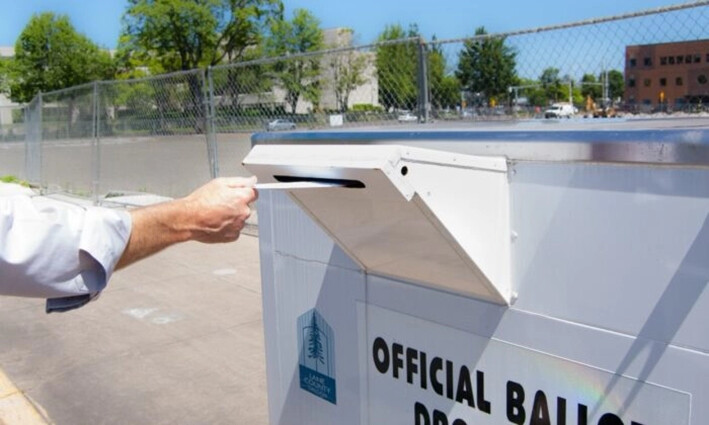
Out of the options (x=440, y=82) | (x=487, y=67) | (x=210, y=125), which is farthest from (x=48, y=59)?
(x=487, y=67)

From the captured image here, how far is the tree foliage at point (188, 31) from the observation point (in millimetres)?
49650

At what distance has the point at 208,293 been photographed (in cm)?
657

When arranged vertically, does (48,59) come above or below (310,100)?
above

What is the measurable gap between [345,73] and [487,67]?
2153 mm

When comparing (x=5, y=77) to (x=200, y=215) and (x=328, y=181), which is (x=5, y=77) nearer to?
(x=200, y=215)

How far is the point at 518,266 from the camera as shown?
1.67m

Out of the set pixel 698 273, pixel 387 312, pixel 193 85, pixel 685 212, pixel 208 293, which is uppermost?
pixel 193 85

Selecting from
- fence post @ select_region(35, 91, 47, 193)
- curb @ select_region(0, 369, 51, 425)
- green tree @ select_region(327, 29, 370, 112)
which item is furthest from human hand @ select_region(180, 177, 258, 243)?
fence post @ select_region(35, 91, 47, 193)

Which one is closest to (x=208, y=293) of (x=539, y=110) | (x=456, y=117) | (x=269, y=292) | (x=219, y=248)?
(x=219, y=248)

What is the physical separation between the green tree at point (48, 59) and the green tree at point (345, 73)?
5025 centimetres

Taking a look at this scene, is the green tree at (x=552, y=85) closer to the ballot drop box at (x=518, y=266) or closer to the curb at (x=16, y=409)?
the ballot drop box at (x=518, y=266)

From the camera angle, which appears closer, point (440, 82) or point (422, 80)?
point (422, 80)

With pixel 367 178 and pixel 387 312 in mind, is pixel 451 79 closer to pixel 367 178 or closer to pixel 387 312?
pixel 387 312

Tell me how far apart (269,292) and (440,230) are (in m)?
1.14
